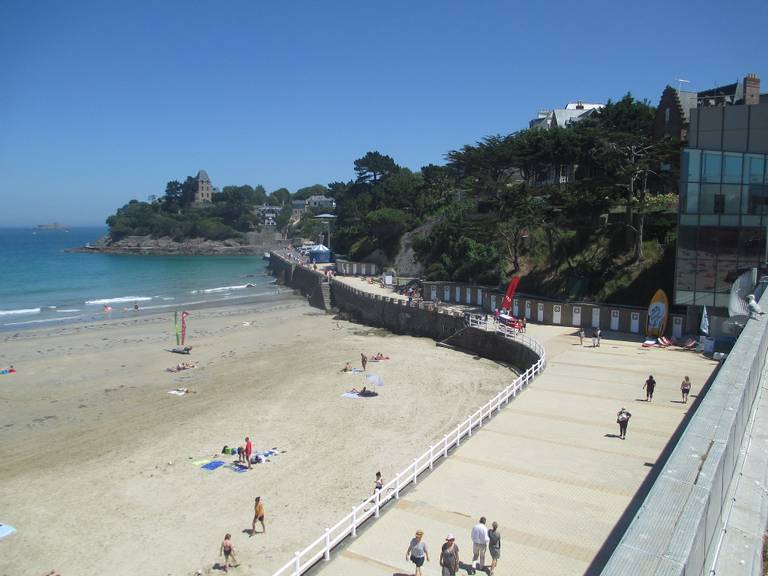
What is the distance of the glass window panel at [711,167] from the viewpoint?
83.8 feet

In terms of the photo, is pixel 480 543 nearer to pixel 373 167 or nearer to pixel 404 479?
pixel 404 479

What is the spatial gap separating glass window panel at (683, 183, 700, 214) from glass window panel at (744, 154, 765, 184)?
1905 millimetres

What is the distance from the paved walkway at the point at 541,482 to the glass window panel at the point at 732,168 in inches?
388

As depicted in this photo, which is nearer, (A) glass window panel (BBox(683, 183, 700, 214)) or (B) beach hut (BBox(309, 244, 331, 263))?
(A) glass window panel (BBox(683, 183, 700, 214))

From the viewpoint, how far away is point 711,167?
2570cm

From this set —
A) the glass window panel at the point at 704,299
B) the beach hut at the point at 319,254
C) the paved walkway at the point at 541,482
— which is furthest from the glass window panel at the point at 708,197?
the beach hut at the point at 319,254

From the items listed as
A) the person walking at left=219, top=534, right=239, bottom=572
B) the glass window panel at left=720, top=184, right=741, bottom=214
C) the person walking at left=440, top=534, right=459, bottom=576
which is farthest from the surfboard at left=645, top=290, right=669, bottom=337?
the person walking at left=219, top=534, right=239, bottom=572

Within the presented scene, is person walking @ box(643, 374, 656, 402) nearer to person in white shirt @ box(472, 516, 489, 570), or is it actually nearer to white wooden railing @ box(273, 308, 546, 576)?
white wooden railing @ box(273, 308, 546, 576)

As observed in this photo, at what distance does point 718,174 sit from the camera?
25.6m

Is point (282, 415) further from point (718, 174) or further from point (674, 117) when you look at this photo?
point (674, 117)

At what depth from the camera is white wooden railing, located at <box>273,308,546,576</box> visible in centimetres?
1031

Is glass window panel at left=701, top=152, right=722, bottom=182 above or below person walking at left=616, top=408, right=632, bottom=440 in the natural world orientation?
above

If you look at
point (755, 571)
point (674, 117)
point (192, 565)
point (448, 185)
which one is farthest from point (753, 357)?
point (448, 185)

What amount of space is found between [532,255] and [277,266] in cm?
4802
